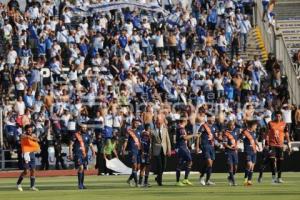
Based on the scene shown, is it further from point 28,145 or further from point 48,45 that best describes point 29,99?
point 28,145

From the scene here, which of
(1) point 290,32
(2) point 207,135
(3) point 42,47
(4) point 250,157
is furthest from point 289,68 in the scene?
(4) point 250,157

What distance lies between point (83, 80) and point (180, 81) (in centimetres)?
388

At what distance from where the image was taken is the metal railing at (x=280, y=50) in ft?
169

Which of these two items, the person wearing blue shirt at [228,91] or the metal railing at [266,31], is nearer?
the person wearing blue shirt at [228,91]

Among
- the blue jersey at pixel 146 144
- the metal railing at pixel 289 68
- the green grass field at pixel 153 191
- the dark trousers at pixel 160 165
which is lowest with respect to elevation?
the green grass field at pixel 153 191

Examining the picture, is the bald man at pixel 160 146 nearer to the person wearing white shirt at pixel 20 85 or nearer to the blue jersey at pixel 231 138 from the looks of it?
the blue jersey at pixel 231 138

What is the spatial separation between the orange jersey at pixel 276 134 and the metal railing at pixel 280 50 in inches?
576

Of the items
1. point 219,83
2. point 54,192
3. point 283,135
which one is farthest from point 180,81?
point 54,192

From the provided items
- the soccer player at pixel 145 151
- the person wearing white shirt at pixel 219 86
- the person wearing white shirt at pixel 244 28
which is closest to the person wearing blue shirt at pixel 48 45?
the person wearing white shirt at pixel 219 86

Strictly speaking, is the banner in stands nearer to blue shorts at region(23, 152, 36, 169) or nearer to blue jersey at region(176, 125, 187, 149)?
blue jersey at region(176, 125, 187, 149)

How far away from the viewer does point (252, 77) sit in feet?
164

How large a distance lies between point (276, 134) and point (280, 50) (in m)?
17.3

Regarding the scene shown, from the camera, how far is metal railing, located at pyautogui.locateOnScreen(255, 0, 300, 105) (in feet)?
169

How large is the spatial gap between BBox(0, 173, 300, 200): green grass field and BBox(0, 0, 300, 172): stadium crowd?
6.44m
